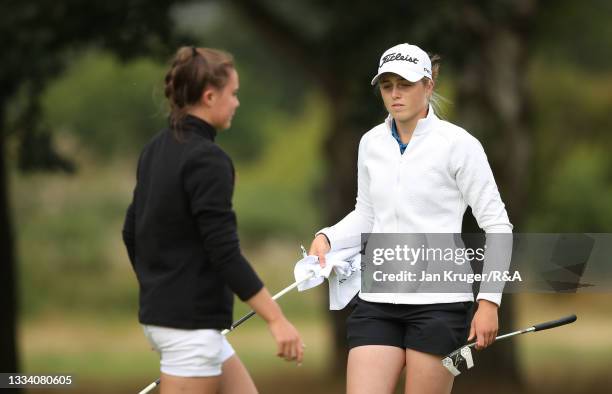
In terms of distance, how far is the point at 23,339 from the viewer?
2250 cm

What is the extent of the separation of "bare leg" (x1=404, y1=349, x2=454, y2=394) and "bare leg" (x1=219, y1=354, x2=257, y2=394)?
60cm

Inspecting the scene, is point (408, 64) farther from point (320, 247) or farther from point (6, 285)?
point (6, 285)

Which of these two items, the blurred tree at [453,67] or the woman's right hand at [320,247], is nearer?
the woman's right hand at [320,247]

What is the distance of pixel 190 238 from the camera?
391 centimetres

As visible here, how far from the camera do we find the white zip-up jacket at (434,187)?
4.29 metres

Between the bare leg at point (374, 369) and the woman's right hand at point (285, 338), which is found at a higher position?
the woman's right hand at point (285, 338)

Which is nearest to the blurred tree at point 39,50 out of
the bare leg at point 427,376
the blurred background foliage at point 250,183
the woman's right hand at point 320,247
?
the blurred background foliage at point 250,183

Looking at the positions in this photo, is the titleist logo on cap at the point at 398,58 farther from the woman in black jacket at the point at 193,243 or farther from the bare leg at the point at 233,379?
the bare leg at the point at 233,379

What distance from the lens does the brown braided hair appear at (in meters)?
3.98

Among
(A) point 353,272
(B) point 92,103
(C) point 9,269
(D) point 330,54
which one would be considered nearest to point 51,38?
(C) point 9,269

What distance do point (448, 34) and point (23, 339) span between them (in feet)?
48.2

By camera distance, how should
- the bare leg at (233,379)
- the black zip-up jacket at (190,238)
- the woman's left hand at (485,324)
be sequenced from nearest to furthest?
1. the black zip-up jacket at (190,238)
2. the bare leg at (233,379)
3. the woman's left hand at (485,324)

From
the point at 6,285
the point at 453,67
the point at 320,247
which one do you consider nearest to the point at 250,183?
the point at 6,285

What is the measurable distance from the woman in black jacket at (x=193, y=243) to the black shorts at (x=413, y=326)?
532 millimetres
